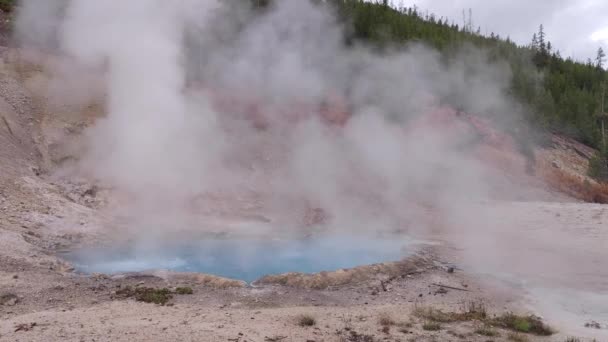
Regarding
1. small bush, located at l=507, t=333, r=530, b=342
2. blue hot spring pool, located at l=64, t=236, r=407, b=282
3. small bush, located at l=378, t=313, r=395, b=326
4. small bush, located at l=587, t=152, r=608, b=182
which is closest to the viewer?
small bush, located at l=507, t=333, r=530, b=342

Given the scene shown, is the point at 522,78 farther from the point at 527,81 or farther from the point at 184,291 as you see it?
the point at 184,291

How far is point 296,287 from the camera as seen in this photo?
651 cm

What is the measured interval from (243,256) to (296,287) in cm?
191

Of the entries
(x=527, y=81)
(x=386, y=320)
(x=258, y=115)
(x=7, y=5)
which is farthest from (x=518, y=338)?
(x=527, y=81)

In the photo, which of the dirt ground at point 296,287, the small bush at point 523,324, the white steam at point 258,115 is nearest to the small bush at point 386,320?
the dirt ground at point 296,287

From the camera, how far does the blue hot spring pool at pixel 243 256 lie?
294 inches

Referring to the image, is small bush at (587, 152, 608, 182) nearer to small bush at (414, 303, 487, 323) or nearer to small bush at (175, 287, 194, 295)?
small bush at (414, 303, 487, 323)

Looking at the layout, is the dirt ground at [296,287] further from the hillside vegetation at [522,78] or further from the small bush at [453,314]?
the hillside vegetation at [522,78]

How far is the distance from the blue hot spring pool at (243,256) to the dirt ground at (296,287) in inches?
20.1

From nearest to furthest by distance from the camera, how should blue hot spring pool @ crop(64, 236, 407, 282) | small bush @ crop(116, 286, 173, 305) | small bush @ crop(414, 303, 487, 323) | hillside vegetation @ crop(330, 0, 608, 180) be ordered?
small bush @ crop(414, 303, 487, 323) < small bush @ crop(116, 286, 173, 305) < blue hot spring pool @ crop(64, 236, 407, 282) < hillside vegetation @ crop(330, 0, 608, 180)

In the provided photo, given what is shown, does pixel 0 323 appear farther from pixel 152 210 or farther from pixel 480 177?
pixel 480 177

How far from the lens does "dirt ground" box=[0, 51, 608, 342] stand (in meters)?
5.11

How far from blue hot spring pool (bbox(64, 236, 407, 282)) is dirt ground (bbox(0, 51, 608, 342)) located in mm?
511

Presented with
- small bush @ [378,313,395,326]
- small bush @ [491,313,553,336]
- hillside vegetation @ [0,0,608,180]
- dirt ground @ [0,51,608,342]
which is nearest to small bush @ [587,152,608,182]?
hillside vegetation @ [0,0,608,180]
